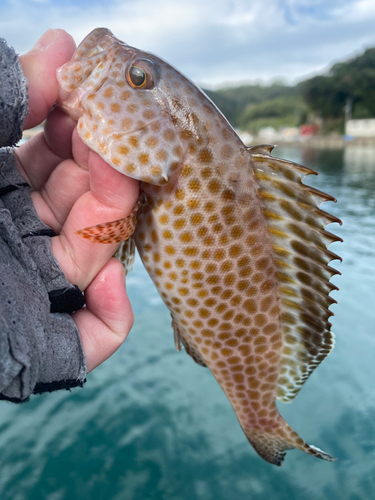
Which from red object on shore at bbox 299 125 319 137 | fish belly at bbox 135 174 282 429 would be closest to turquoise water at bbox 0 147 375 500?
fish belly at bbox 135 174 282 429

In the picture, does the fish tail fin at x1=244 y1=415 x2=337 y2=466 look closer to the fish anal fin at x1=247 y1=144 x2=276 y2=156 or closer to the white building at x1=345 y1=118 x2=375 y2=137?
the fish anal fin at x1=247 y1=144 x2=276 y2=156

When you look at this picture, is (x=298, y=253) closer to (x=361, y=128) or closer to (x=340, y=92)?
(x=361, y=128)

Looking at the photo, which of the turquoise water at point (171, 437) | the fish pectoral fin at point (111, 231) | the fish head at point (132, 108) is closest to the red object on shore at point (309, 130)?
the turquoise water at point (171, 437)

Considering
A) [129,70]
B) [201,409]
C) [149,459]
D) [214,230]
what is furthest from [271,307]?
[201,409]

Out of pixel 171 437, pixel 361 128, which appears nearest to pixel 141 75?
pixel 171 437

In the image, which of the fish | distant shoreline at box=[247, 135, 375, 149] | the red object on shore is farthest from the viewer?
the red object on shore

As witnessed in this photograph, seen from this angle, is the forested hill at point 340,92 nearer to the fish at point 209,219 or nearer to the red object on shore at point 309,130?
the red object on shore at point 309,130

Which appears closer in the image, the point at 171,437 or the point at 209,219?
the point at 209,219
